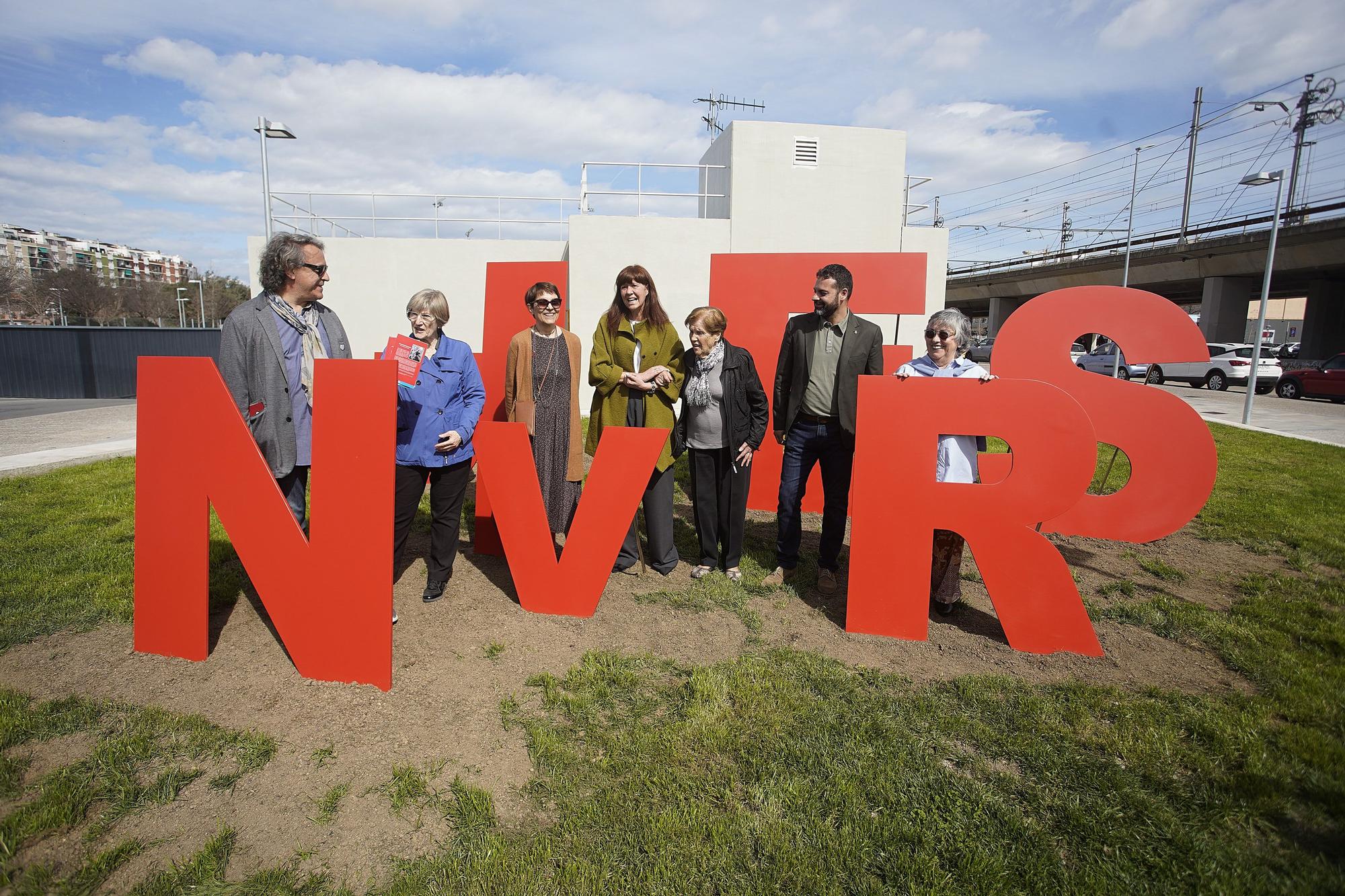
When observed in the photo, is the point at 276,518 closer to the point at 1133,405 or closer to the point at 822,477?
the point at 822,477

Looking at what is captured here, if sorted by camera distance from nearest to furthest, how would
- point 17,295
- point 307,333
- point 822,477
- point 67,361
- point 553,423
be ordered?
point 307,333 → point 822,477 → point 553,423 → point 67,361 → point 17,295

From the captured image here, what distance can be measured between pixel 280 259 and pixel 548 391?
1.73m

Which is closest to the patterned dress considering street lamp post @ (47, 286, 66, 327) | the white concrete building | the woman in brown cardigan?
the woman in brown cardigan

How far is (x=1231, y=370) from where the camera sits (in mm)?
22859

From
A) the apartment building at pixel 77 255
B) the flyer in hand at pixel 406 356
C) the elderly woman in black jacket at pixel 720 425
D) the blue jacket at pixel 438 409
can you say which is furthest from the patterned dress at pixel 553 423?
the apartment building at pixel 77 255

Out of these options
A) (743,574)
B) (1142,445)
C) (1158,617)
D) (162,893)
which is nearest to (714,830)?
(162,893)

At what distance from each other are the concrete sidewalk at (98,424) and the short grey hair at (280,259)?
679 cm

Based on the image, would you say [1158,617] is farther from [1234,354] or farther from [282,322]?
[1234,354]

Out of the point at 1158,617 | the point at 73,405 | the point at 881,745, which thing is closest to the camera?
the point at 881,745

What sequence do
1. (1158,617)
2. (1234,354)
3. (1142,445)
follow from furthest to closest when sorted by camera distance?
(1234,354) → (1142,445) → (1158,617)

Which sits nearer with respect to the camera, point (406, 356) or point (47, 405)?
point (406, 356)

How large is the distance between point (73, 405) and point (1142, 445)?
69.9 feet

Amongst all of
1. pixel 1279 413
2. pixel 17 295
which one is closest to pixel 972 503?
pixel 1279 413

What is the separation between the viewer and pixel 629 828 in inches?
89.4
